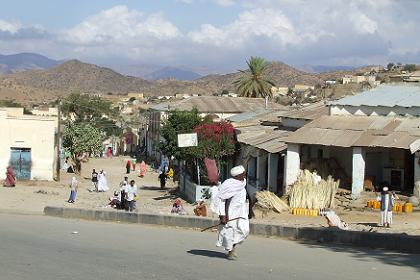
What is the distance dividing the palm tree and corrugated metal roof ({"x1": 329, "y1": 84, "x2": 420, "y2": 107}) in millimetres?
53799

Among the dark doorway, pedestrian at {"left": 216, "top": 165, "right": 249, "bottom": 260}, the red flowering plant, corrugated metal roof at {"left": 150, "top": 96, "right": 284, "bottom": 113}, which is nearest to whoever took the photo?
pedestrian at {"left": 216, "top": 165, "right": 249, "bottom": 260}

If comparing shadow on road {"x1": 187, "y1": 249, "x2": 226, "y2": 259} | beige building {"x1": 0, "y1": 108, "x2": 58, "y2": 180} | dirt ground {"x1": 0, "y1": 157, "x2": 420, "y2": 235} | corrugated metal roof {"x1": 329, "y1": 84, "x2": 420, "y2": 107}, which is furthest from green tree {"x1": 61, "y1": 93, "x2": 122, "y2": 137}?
shadow on road {"x1": 187, "y1": 249, "x2": 226, "y2": 259}

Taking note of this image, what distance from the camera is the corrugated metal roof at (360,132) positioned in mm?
24562

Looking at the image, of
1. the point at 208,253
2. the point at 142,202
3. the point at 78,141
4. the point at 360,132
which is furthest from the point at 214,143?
the point at 78,141

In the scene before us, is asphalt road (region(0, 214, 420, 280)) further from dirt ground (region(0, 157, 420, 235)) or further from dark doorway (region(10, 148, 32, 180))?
dark doorway (region(10, 148, 32, 180))

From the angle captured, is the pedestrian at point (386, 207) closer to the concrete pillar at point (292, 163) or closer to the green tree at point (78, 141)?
the concrete pillar at point (292, 163)

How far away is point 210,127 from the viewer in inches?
1387

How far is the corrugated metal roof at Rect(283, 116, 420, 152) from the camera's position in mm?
24562

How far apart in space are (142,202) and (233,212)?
24.2 meters

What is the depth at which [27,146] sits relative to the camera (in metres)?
43.8

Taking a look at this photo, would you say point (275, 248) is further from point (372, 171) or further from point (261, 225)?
point (372, 171)

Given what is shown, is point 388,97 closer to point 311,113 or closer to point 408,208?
point 311,113

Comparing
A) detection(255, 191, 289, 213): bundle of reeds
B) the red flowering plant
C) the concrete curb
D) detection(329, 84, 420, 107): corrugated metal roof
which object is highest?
detection(329, 84, 420, 107): corrugated metal roof

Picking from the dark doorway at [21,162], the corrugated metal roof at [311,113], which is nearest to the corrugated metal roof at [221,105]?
the dark doorway at [21,162]
